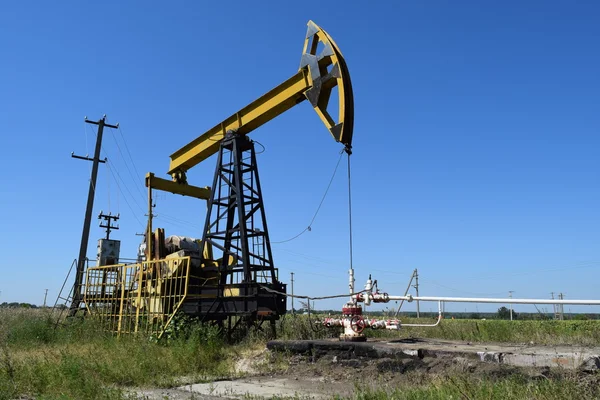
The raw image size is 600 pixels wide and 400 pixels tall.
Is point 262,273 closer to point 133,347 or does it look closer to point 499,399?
point 133,347

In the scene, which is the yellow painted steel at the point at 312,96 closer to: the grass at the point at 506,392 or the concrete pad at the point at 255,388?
the concrete pad at the point at 255,388

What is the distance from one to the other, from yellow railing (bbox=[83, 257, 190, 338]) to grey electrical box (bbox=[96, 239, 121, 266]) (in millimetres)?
2010

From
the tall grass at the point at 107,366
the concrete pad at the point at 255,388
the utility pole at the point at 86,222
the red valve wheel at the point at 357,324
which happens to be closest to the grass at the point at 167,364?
the tall grass at the point at 107,366

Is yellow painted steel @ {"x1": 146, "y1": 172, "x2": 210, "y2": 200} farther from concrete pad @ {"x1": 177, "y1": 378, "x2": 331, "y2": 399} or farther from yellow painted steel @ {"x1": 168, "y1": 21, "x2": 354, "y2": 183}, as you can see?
concrete pad @ {"x1": 177, "y1": 378, "x2": 331, "y2": 399}

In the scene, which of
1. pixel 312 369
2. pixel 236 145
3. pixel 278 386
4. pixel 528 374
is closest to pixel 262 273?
pixel 236 145

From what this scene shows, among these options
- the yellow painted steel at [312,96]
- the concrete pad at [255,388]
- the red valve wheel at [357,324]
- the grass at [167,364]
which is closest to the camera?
the grass at [167,364]

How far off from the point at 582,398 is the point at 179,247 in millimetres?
12033

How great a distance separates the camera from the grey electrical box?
666 inches

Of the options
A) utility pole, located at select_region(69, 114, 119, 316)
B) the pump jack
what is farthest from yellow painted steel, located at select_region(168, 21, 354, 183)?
utility pole, located at select_region(69, 114, 119, 316)

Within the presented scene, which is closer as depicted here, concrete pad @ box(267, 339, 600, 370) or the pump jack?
concrete pad @ box(267, 339, 600, 370)

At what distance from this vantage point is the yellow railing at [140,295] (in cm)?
1149

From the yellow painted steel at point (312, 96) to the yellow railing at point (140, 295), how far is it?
379 cm

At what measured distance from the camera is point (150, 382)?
693 cm

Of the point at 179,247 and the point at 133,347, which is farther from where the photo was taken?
the point at 179,247
